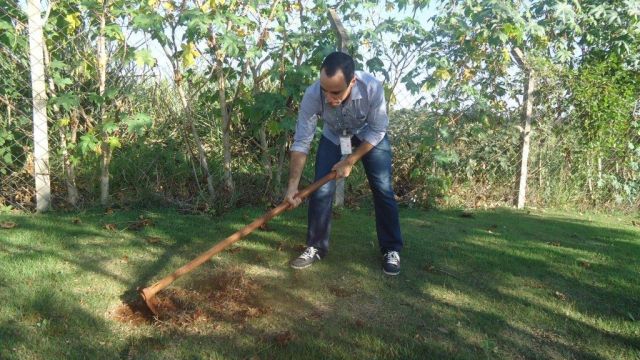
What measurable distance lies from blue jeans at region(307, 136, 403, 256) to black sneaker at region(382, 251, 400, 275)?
66 mm

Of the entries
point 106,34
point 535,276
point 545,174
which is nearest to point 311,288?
point 535,276

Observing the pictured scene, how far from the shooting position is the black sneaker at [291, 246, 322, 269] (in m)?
3.44

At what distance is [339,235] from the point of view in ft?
14.1

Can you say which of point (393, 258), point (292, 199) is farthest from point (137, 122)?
point (393, 258)

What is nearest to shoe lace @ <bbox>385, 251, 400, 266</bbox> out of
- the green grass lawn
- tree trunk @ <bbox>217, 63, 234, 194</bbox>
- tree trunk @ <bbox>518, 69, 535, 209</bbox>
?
the green grass lawn

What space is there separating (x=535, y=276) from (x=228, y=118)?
10.1ft

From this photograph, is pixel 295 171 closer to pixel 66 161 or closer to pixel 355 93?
pixel 355 93

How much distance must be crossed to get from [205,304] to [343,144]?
53.0 inches

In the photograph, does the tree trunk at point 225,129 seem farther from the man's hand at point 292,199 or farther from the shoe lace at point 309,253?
the man's hand at point 292,199

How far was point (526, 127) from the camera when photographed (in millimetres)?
A: 6039

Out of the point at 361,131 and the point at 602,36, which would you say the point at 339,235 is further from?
the point at 602,36

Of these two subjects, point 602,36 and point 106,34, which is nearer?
point 106,34

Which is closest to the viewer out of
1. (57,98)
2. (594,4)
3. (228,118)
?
(57,98)

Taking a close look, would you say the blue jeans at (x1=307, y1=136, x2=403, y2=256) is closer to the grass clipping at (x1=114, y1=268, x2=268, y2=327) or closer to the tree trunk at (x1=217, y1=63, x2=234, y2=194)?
the grass clipping at (x1=114, y1=268, x2=268, y2=327)
